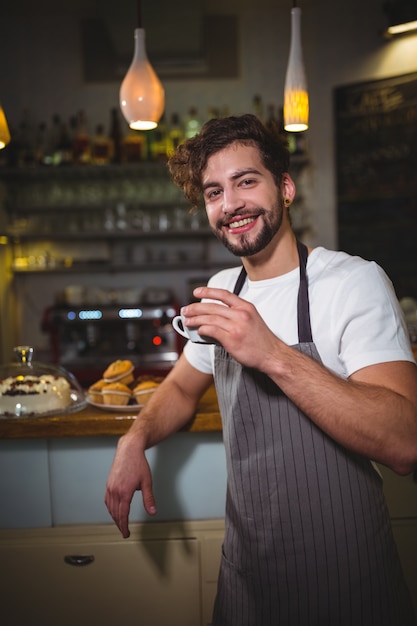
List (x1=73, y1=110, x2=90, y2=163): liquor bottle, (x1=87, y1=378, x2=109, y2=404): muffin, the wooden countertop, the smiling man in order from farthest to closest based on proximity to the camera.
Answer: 1. (x1=73, y1=110, x2=90, y2=163): liquor bottle
2. (x1=87, y1=378, x2=109, y2=404): muffin
3. the wooden countertop
4. the smiling man

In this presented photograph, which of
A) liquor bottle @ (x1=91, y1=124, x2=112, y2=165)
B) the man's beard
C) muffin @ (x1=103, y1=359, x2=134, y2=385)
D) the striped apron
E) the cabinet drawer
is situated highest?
liquor bottle @ (x1=91, y1=124, x2=112, y2=165)

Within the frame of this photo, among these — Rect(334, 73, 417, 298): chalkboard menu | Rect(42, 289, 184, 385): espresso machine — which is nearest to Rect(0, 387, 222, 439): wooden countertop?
Rect(42, 289, 184, 385): espresso machine

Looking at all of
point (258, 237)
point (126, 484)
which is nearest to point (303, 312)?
point (258, 237)

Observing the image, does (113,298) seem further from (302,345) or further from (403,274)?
(302,345)

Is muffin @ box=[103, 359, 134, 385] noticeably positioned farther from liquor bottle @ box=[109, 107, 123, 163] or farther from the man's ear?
liquor bottle @ box=[109, 107, 123, 163]

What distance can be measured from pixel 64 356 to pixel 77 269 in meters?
0.81

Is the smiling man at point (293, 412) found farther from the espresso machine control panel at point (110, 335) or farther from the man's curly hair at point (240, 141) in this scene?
the espresso machine control panel at point (110, 335)

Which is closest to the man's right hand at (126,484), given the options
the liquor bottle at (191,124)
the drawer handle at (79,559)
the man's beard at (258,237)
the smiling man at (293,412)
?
the smiling man at (293,412)

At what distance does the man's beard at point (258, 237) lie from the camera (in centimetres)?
128

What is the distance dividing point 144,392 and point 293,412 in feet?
2.12

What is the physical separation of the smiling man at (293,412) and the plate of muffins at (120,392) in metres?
0.27

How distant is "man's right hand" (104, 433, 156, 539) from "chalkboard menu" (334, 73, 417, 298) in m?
3.32

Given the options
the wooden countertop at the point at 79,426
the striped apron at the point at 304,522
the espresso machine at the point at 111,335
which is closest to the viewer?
the striped apron at the point at 304,522

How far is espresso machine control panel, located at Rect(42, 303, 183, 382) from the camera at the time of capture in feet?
13.3
